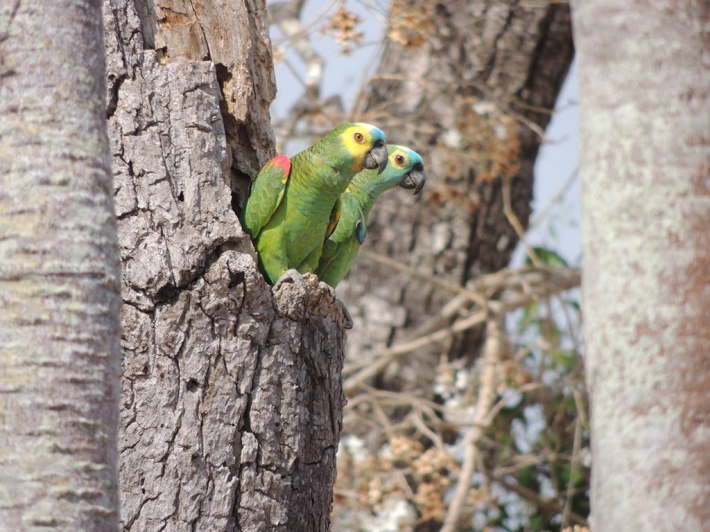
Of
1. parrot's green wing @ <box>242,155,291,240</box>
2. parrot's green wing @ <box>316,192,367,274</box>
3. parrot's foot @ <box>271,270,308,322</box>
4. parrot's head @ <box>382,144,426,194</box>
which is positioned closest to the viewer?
parrot's foot @ <box>271,270,308,322</box>

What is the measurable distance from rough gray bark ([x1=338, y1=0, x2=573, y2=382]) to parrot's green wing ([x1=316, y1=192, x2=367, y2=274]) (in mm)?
1919

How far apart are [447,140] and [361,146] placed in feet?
7.18

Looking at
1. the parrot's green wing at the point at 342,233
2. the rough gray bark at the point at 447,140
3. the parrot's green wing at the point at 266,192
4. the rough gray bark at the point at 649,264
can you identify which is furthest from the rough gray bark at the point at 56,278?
the rough gray bark at the point at 447,140

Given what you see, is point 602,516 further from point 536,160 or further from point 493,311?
point 536,160

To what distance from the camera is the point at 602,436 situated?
127cm

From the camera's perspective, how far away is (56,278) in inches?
54.7

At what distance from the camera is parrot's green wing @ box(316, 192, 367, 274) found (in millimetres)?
3676

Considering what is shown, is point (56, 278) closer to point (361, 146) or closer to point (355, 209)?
point (361, 146)

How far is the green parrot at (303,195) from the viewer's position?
306cm

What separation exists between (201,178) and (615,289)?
58.0 inches

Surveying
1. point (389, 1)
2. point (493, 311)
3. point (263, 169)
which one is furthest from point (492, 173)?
point (263, 169)

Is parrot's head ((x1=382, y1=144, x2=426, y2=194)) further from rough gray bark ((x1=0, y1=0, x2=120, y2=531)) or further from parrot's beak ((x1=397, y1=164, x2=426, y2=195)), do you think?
rough gray bark ((x1=0, y1=0, x2=120, y2=531))

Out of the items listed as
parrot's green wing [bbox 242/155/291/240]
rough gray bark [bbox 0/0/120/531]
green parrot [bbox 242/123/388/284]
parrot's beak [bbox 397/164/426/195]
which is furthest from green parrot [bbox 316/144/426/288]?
rough gray bark [bbox 0/0/120/531]

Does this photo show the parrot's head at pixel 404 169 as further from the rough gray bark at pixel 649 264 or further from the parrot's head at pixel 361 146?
the rough gray bark at pixel 649 264
